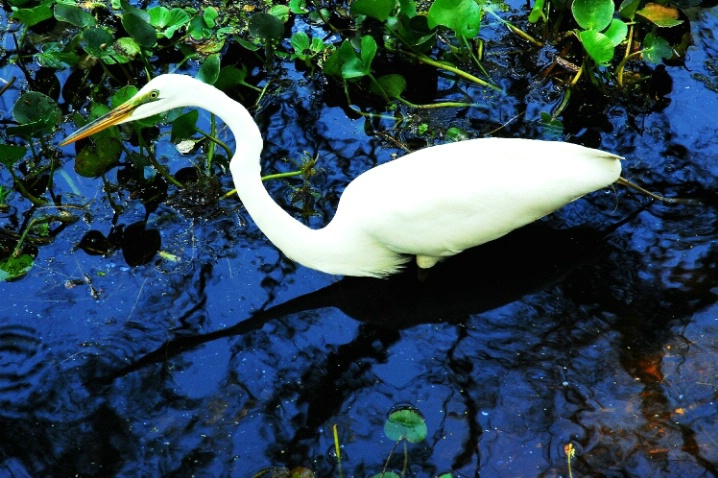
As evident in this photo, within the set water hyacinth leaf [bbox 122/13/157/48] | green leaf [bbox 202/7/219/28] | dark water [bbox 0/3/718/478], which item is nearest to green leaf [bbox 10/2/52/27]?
water hyacinth leaf [bbox 122/13/157/48]

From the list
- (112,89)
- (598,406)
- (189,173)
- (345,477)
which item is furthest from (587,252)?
(112,89)

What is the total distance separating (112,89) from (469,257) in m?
2.41

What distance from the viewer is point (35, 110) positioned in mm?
4207

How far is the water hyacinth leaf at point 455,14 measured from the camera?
4539 millimetres

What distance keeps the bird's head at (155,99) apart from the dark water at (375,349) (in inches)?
31.2

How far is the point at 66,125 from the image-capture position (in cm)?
490

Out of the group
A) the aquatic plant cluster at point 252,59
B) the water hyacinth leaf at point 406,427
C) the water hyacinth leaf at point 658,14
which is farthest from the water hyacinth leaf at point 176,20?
the water hyacinth leaf at point 406,427

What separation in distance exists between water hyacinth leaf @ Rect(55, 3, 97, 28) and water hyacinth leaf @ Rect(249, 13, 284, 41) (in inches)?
33.4

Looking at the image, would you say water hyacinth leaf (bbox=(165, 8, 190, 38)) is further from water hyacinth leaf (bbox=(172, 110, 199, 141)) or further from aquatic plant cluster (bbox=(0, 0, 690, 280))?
water hyacinth leaf (bbox=(172, 110, 199, 141))

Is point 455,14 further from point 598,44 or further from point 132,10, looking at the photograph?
point 132,10

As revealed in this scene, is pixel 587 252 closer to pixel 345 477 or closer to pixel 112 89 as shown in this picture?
pixel 345 477

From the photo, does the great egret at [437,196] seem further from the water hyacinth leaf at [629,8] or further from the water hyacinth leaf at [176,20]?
the water hyacinth leaf at [176,20]

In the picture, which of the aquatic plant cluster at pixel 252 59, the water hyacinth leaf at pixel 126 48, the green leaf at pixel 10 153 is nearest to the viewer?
the green leaf at pixel 10 153

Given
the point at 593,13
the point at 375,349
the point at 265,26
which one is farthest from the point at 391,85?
the point at 375,349
